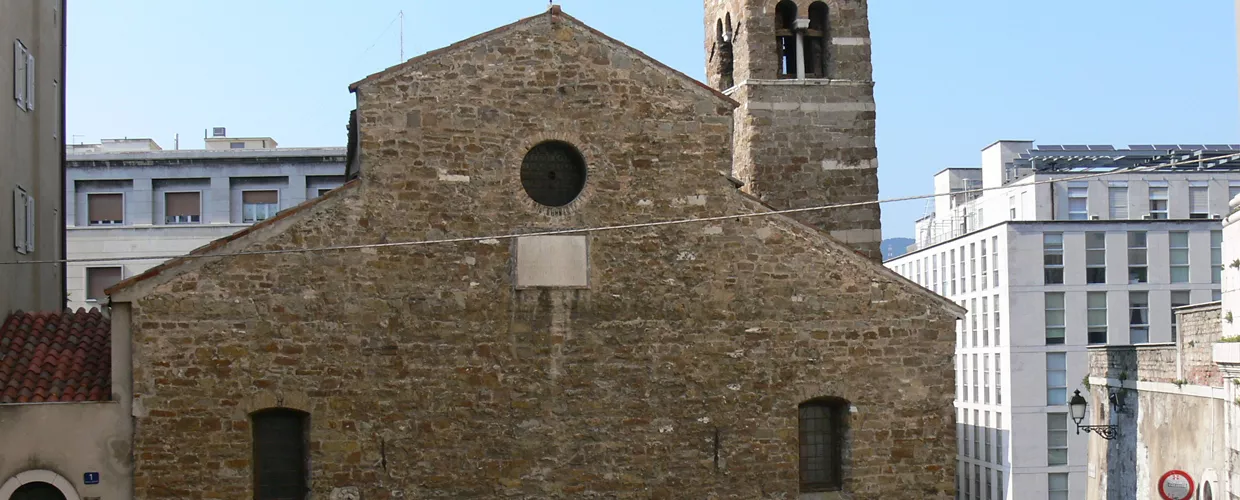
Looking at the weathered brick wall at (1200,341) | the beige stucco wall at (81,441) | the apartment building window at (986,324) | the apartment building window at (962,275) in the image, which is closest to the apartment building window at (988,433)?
the apartment building window at (986,324)

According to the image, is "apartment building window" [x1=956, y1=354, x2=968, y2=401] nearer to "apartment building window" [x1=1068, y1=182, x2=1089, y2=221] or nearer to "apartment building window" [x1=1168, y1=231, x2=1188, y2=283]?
"apartment building window" [x1=1068, y1=182, x2=1089, y2=221]

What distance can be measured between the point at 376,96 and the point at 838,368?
699 cm

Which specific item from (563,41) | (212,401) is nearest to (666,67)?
(563,41)

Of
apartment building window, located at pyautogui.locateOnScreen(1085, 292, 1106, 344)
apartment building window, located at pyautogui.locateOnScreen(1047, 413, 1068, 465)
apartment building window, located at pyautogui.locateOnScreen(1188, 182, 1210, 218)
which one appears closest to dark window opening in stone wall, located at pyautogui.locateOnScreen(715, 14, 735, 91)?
apartment building window, located at pyautogui.locateOnScreen(1085, 292, 1106, 344)

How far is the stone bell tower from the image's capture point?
24062 millimetres

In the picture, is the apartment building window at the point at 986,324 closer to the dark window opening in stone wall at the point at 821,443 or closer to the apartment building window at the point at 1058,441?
the apartment building window at the point at 1058,441

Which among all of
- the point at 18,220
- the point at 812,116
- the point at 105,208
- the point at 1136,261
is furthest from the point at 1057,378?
the point at 18,220

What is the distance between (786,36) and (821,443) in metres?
8.09

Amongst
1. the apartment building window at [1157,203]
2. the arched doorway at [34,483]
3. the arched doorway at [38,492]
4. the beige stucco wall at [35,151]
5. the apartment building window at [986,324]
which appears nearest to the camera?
the arched doorway at [34,483]

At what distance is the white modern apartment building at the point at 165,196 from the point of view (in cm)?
4638

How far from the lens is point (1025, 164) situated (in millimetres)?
58812

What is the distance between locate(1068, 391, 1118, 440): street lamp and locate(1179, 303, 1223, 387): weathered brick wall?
75.6 inches

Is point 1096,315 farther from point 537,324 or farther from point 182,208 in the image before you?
point 537,324

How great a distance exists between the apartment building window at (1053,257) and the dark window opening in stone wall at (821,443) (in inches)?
1319
